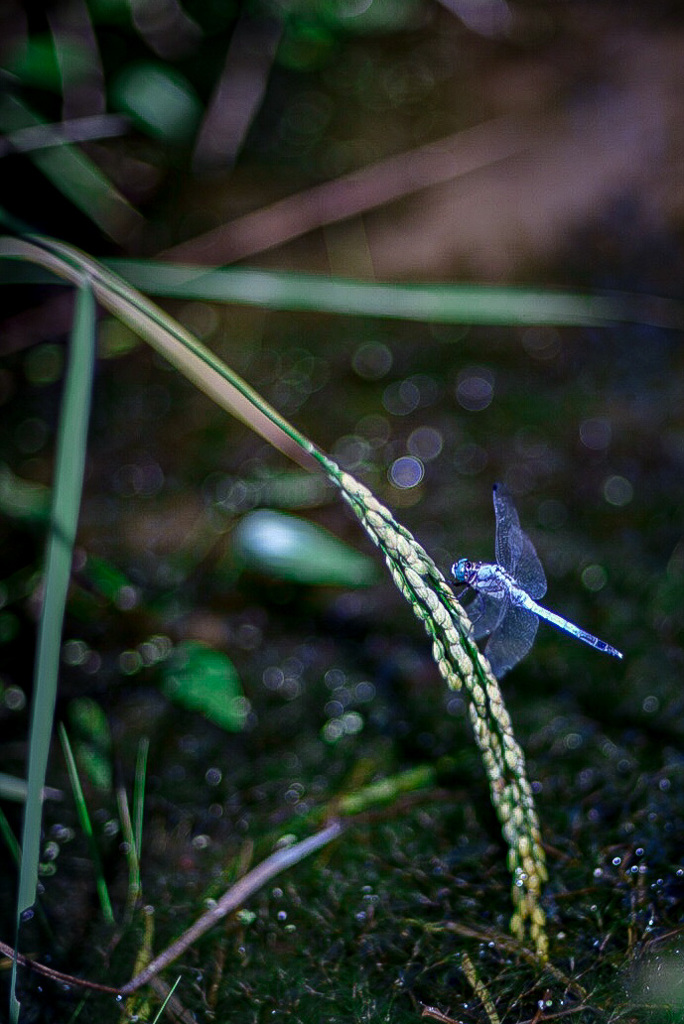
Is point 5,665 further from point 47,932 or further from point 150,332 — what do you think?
point 150,332

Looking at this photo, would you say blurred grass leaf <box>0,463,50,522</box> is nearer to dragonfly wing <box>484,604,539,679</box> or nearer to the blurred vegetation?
the blurred vegetation

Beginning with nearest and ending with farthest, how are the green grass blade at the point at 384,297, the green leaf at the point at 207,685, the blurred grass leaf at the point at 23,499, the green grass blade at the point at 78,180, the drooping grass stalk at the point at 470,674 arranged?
1. the drooping grass stalk at the point at 470,674
2. the green leaf at the point at 207,685
3. the green grass blade at the point at 384,297
4. the blurred grass leaf at the point at 23,499
5. the green grass blade at the point at 78,180

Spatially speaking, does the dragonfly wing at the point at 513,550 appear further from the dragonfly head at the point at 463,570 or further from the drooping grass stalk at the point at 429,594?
the drooping grass stalk at the point at 429,594

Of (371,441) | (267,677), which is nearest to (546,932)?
(267,677)

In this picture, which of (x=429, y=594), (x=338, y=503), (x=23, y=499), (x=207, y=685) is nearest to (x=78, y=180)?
(x=23, y=499)

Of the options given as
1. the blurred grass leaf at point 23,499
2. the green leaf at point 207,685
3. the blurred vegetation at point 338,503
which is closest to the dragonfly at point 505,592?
the blurred vegetation at point 338,503

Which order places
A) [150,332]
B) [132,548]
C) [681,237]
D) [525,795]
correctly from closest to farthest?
[525,795] < [150,332] < [132,548] < [681,237]

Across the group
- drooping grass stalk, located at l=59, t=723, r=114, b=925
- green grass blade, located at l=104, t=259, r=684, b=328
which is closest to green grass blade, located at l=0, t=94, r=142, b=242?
green grass blade, located at l=104, t=259, r=684, b=328
